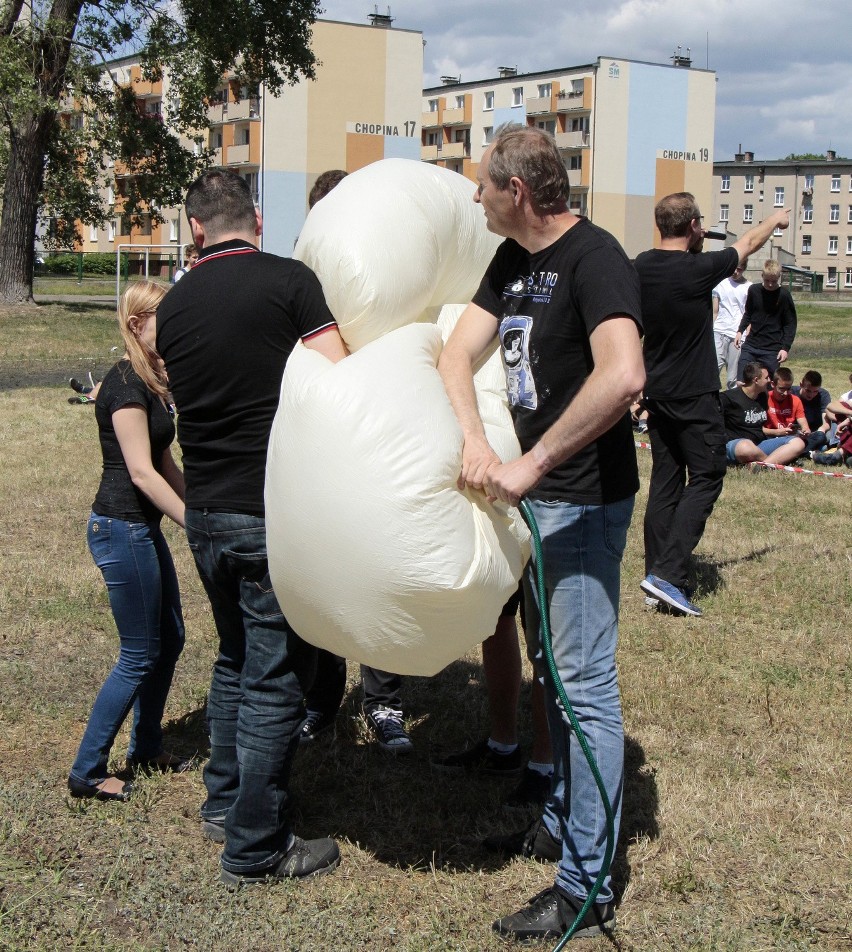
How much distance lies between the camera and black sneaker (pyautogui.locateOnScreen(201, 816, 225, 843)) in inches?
144

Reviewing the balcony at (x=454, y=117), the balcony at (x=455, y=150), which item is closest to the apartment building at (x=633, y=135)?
the balcony at (x=455, y=150)

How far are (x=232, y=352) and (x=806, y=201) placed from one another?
4604 inches

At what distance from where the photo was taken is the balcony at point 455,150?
83.1 meters

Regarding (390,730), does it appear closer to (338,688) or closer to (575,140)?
(338,688)

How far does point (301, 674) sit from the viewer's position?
11.3 ft

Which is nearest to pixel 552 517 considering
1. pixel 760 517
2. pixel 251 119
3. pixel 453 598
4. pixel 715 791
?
pixel 453 598

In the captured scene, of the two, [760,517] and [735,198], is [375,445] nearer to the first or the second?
[760,517]

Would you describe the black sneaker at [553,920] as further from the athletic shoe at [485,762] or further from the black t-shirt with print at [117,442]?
the black t-shirt with print at [117,442]

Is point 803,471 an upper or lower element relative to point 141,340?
lower

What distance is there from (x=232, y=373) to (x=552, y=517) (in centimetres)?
106

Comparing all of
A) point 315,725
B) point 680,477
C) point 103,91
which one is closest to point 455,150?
point 103,91

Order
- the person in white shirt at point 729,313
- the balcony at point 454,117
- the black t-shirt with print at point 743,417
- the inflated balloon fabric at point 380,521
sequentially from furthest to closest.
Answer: the balcony at point 454,117, the person in white shirt at point 729,313, the black t-shirt with print at point 743,417, the inflated balloon fabric at point 380,521

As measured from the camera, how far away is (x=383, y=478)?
2.85 meters

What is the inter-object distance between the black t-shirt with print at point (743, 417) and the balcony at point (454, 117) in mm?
77564
